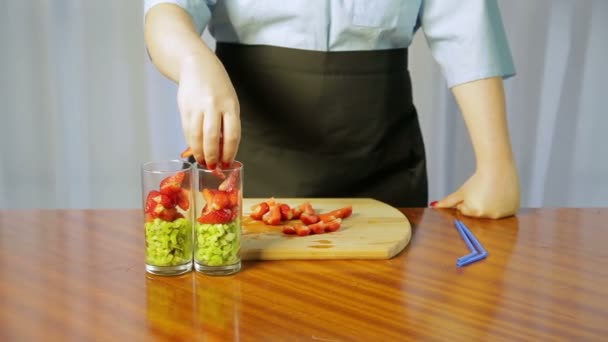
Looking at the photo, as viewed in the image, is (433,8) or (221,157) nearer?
(221,157)

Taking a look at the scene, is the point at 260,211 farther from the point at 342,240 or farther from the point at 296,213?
the point at 342,240

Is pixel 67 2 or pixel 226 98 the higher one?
pixel 67 2

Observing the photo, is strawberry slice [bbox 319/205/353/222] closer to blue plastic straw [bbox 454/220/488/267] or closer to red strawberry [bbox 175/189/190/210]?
blue plastic straw [bbox 454/220/488/267]

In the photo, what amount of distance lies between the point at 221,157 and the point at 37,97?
5.35ft

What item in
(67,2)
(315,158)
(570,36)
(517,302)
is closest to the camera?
(517,302)

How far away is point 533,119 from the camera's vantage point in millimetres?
2750

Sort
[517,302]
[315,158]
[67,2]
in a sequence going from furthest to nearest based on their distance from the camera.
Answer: [67,2] → [315,158] → [517,302]

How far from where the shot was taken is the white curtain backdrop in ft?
8.25

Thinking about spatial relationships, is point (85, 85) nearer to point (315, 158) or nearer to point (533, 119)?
point (315, 158)

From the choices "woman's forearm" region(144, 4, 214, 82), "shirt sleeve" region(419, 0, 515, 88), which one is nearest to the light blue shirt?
"shirt sleeve" region(419, 0, 515, 88)

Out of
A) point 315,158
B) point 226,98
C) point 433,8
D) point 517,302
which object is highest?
point 433,8

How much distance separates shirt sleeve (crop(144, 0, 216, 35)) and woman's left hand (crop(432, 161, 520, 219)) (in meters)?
0.51

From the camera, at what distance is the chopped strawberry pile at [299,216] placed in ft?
4.03

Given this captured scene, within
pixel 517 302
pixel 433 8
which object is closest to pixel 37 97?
pixel 433 8
